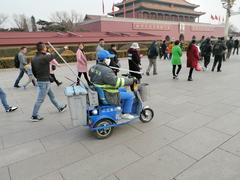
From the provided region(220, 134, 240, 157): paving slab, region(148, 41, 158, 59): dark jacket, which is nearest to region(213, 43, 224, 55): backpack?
region(148, 41, 158, 59): dark jacket

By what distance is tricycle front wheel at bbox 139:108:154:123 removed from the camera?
381cm

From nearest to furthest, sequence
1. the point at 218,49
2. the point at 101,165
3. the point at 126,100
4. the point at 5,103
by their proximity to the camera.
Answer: the point at 101,165 < the point at 126,100 < the point at 5,103 < the point at 218,49

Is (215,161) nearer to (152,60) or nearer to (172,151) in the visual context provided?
(172,151)

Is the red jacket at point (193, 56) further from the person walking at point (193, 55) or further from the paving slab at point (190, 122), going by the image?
the paving slab at point (190, 122)

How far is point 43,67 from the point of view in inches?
155

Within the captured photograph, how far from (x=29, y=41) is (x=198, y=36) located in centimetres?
3475

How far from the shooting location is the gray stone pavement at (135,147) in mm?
2441

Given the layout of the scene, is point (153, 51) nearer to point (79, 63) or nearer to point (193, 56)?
point (193, 56)

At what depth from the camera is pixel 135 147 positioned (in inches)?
118

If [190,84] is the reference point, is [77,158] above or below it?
below

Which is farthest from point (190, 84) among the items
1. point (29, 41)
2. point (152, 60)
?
point (29, 41)

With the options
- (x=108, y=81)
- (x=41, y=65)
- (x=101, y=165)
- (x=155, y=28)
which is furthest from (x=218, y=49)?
(x=155, y=28)

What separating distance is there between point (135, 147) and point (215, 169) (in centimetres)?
111

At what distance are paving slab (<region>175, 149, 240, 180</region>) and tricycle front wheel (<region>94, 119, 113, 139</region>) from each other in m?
1.37
